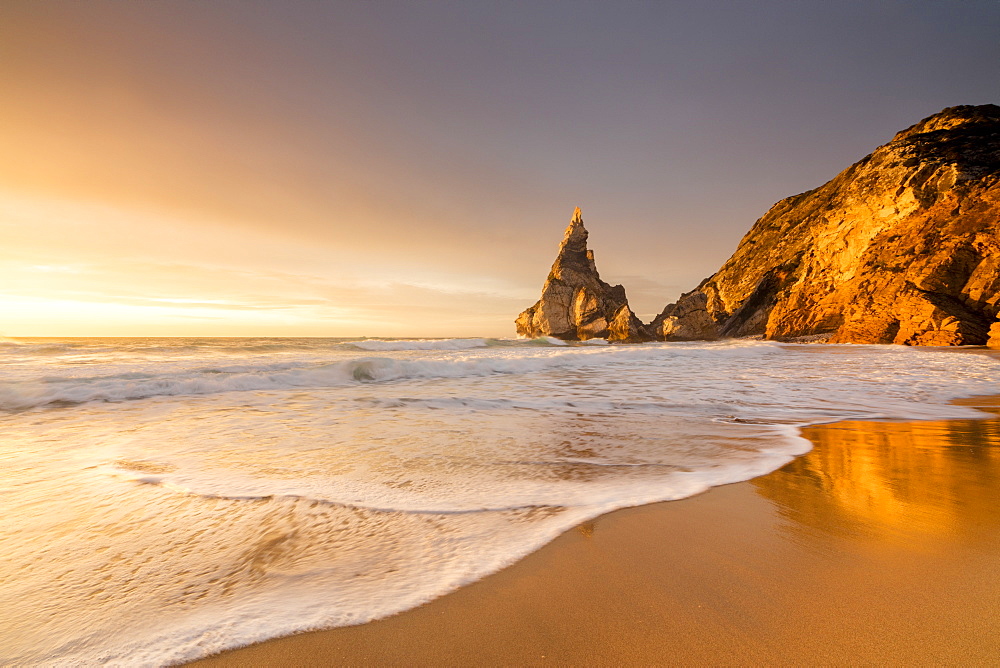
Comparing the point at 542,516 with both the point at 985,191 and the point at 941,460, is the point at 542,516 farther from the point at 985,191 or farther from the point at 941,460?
the point at 985,191

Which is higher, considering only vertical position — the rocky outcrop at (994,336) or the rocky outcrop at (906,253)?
the rocky outcrop at (906,253)

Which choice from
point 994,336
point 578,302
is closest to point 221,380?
point 994,336

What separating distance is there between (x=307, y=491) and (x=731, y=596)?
273 centimetres

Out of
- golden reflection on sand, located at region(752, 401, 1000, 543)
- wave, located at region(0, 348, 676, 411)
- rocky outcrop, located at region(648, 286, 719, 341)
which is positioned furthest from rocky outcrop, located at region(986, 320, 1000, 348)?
rocky outcrop, located at region(648, 286, 719, 341)

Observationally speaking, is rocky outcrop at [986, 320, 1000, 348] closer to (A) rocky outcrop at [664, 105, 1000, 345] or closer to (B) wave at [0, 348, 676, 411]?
(A) rocky outcrop at [664, 105, 1000, 345]

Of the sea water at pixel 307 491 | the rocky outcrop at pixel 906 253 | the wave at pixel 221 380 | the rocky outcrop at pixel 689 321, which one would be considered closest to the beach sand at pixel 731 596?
the sea water at pixel 307 491

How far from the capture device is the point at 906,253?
29.1m

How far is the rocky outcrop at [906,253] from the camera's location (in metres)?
23.6

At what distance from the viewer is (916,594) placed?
170 centimetres

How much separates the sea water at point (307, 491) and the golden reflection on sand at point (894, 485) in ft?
1.20

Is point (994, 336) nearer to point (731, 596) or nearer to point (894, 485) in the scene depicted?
point (894, 485)

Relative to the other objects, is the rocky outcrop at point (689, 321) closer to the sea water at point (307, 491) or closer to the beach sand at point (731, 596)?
the sea water at point (307, 491)

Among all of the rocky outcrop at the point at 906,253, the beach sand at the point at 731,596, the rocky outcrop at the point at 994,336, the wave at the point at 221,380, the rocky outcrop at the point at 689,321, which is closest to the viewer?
the beach sand at the point at 731,596

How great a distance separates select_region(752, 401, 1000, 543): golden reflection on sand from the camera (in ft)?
7.94
